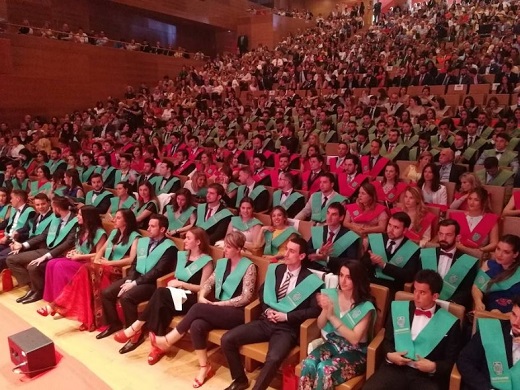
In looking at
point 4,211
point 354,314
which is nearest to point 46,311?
point 4,211

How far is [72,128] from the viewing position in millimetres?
8398

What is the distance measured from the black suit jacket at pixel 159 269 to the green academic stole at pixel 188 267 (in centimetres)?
17

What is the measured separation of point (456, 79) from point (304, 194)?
176 inches

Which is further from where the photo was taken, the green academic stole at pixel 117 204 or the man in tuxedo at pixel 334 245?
the green academic stole at pixel 117 204

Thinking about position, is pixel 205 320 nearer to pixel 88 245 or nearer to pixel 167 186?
pixel 88 245

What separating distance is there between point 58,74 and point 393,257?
383 inches

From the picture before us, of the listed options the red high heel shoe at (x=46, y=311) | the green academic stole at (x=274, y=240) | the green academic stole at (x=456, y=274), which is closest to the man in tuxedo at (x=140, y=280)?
the red high heel shoe at (x=46, y=311)

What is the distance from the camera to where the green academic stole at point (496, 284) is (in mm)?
2219

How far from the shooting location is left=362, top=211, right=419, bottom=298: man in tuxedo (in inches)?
103

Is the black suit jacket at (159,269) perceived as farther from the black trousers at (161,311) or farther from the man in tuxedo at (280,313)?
the man in tuxedo at (280,313)

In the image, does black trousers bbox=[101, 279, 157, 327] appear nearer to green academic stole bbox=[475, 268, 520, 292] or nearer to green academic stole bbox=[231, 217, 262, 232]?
green academic stole bbox=[231, 217, 262, 232]

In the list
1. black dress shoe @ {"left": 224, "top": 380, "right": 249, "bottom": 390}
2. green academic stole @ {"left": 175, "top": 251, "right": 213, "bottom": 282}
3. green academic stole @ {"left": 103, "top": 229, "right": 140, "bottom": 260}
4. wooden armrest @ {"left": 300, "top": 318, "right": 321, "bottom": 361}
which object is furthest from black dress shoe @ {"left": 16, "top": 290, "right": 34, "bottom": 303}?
wooden armrest @ {"left": 300, "top": 318, "right": 321, "bottom": 361}

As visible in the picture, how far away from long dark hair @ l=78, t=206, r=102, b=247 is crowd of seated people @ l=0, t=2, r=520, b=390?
0.01 metres

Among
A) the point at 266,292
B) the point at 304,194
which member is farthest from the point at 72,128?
the point at 266,292
